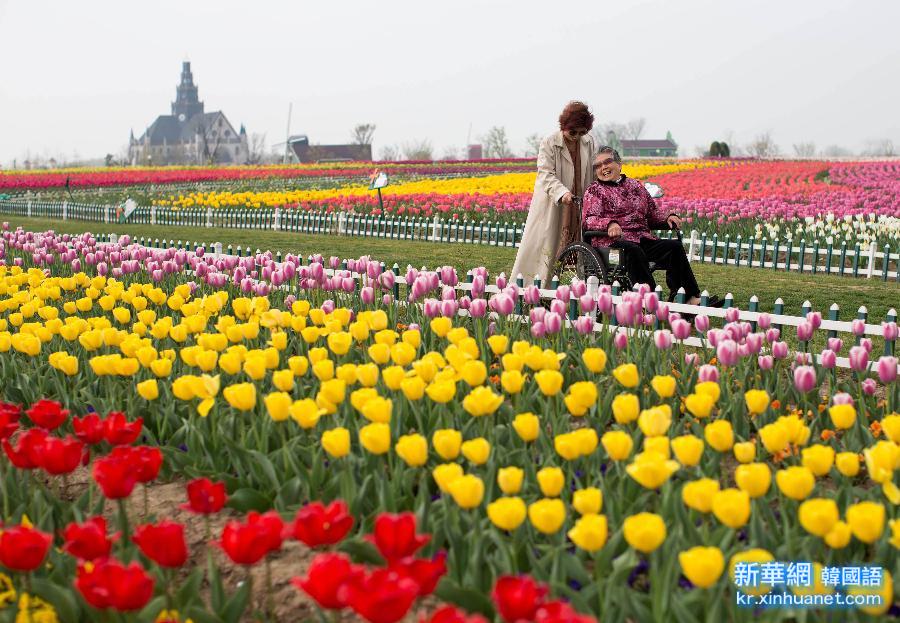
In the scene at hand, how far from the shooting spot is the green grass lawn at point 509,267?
399 inches

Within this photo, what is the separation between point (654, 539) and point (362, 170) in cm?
5112

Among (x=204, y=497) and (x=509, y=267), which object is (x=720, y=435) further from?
(x=509, y=267)

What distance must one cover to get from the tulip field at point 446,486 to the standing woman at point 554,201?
7.44ft

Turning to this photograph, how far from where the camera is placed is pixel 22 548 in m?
2.16

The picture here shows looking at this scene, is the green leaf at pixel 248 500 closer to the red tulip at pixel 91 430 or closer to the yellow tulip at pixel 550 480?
the red tulip at pixel 91 430

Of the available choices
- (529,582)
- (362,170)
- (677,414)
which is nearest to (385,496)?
(529,582)

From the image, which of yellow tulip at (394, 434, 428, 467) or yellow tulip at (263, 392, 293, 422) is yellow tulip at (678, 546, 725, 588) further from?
yellow tulip at (263, 392, 293, 422)

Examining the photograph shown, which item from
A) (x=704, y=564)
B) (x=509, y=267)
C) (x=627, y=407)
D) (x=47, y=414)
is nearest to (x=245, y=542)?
(x=704, y=564)

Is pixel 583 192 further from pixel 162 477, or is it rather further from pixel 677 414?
pixel 162 477

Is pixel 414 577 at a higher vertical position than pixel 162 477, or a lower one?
higher

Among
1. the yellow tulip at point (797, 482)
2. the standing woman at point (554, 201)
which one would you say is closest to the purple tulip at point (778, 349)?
the yellow tulip at point (797, 482)

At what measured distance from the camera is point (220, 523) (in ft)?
11.9

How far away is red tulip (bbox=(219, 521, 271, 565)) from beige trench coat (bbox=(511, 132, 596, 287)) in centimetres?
577

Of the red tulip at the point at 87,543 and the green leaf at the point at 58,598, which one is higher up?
the red tulip at the point at 87,543
